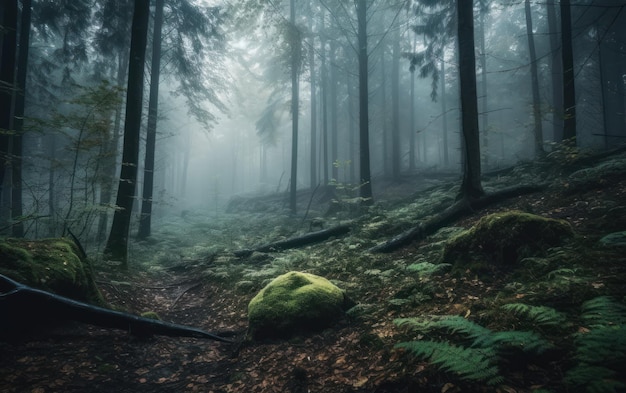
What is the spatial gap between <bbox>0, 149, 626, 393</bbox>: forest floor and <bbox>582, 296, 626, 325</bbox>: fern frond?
Answer: 0.52 ft

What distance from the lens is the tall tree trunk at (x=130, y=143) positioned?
822 cm

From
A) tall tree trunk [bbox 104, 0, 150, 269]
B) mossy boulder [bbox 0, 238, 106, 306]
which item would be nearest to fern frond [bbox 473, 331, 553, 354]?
mossy boulder [bbox 0, 238, 106, 306]

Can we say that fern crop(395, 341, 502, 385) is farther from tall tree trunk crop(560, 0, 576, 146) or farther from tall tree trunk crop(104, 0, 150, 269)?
tall tree trunk crop(560, 0, 576, 146)

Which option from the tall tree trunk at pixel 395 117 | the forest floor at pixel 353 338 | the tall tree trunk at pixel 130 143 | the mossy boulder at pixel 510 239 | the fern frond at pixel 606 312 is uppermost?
the tall tree trunk at pixel 395 117

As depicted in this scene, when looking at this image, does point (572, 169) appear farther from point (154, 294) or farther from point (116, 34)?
point (116, 34)

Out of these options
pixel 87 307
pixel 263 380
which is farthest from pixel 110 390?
pixel 263 380

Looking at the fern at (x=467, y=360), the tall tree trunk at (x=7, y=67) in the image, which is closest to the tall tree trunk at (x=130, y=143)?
the tall tree trunk at (x=7, y=67)

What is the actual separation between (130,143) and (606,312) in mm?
9958

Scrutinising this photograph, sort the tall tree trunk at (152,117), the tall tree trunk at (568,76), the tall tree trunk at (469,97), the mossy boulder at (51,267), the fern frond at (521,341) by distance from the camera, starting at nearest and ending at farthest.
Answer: the fern frond at (521,341), the mossy boulder at (51,267), the tall tree trunk at (469,97), the tall tree trunk at (568,76), the tall tree trunk at (152,117)

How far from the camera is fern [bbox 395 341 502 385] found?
6.62ft

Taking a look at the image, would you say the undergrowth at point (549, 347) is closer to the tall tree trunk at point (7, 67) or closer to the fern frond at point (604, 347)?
the fern frond at point (604, 347)

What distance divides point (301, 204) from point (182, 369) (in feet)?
63.2

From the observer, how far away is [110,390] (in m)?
3.27

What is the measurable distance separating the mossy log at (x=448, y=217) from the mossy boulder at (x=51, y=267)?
5.78 m
